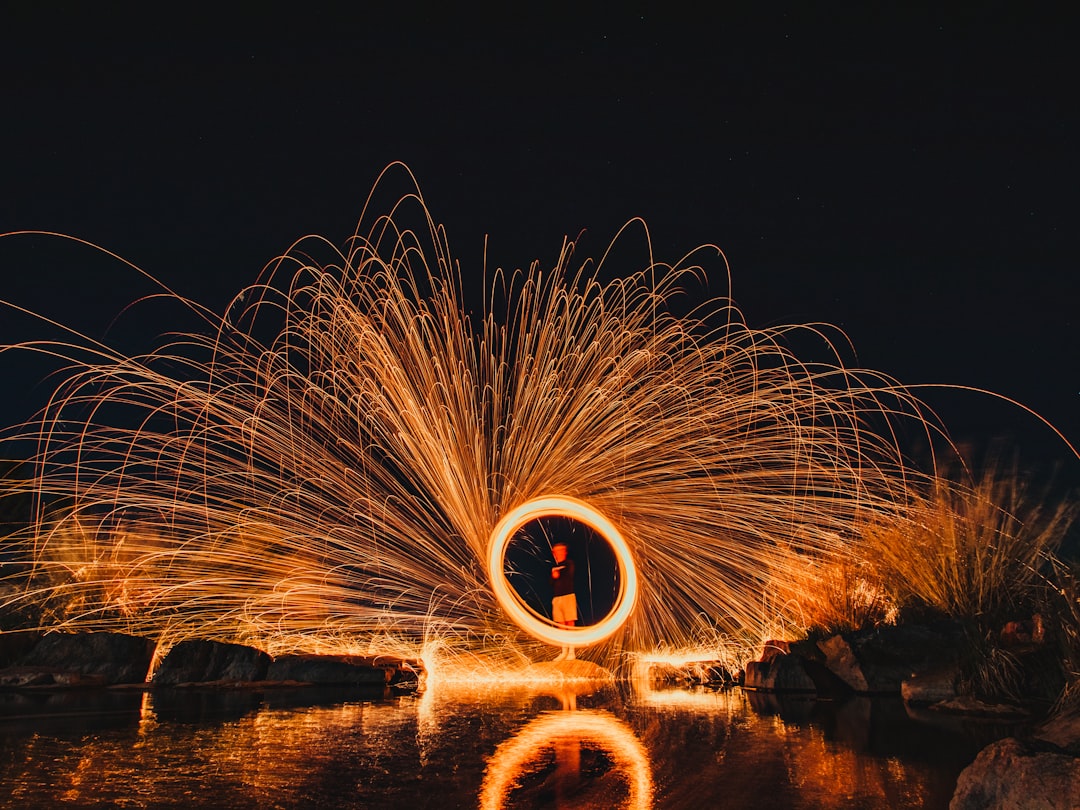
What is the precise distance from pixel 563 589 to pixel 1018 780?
42.3 ft

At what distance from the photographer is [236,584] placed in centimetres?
1631

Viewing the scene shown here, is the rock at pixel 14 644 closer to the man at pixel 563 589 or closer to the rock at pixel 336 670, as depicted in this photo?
the rock at pixel 336 670

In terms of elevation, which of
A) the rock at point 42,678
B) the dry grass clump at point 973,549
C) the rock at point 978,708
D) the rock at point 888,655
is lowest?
the rock at point 978,708

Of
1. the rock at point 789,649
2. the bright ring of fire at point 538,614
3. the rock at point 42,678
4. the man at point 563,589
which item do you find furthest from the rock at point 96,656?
the rock at point 789,649

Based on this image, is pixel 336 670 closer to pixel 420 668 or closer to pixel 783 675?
pixel 420 668

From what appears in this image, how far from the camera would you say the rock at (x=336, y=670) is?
14.4 metres

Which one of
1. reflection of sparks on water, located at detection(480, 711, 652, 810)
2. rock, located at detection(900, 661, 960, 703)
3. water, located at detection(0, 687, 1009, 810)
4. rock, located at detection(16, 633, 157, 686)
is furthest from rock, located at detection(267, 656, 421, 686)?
rock, located at detection(900, 661, 960, 703)

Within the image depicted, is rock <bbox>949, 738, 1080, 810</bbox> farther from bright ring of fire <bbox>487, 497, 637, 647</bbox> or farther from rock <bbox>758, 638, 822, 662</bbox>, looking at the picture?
bright ring of fire <bbox>487, 497, 637, 647</bbox>

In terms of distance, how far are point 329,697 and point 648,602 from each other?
6.34m

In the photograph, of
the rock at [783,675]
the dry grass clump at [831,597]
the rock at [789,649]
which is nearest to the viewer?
the rock at [783,675]

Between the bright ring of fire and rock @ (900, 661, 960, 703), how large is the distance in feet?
17.6

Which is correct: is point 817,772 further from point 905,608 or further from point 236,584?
point 236,584

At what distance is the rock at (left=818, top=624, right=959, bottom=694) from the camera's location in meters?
11.9

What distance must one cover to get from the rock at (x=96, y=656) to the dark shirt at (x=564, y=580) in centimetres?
729
